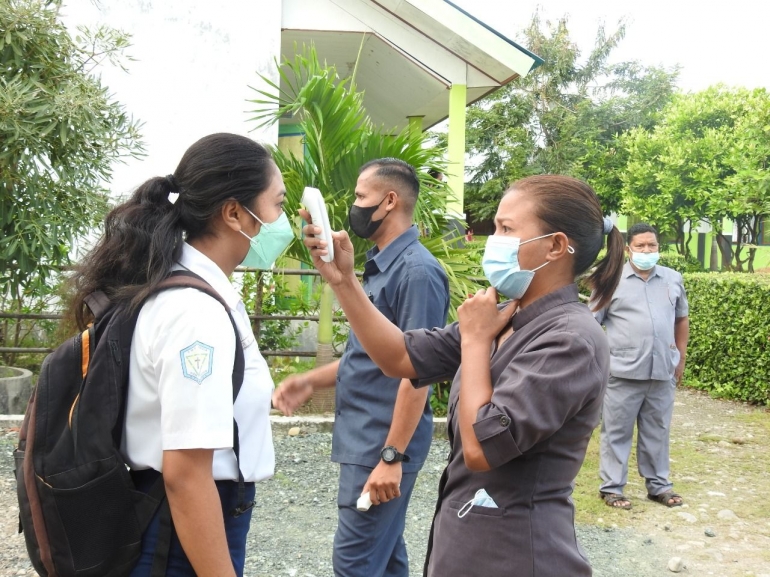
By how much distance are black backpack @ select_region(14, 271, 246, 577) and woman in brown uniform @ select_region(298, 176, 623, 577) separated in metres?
0.64

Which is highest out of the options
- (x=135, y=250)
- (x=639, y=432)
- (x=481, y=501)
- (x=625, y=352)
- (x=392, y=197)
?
(x=392, y=197)

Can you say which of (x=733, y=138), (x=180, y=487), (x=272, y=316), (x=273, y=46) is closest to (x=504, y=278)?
(x=180, y=487)

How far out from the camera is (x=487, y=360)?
1977 millimetres

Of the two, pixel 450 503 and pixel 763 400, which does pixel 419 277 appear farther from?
pixel 763 400

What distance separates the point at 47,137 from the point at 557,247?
5161mm

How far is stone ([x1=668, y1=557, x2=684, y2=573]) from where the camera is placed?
4574 millimetres

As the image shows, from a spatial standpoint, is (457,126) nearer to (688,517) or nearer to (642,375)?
(642,375)

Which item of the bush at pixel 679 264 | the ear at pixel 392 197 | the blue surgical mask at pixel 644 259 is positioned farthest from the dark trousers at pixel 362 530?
the bush at pixel 679 264

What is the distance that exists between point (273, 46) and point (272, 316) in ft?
11.9

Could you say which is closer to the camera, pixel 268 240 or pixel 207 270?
pixel 207 270

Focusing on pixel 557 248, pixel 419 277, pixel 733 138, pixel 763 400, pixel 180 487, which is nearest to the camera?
pixel 180 487

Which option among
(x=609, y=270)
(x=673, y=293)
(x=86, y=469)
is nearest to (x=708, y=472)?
(x=673, y=293)

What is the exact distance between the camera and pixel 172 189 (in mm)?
2061

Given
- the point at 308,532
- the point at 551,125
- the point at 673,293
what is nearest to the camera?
the point at 308,532
